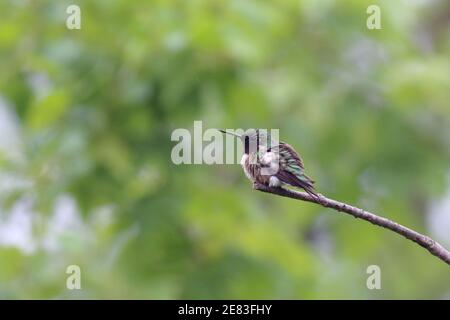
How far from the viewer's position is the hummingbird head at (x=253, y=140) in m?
3.14

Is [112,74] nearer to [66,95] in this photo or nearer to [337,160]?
[66,95]

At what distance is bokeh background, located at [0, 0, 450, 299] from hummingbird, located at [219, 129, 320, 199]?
513 cm

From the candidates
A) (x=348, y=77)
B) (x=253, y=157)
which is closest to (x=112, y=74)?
(x=348, y=77)

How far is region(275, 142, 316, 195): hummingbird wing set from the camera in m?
3.03

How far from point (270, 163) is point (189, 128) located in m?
6.15

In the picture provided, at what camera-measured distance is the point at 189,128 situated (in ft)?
30.4

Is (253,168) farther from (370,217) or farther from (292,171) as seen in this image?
(370,217)

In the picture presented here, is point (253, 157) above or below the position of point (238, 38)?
below

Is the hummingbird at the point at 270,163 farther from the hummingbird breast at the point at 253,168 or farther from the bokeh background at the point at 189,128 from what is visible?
the bokeh background at the point at 189,128

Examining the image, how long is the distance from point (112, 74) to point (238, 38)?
1.34m

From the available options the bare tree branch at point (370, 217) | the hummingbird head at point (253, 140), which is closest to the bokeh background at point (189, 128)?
the hummingbird head at point (253, 140)

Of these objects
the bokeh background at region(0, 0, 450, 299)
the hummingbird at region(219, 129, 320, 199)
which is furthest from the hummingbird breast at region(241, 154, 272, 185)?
the bokeh background at region(0, 0, 450, 299)

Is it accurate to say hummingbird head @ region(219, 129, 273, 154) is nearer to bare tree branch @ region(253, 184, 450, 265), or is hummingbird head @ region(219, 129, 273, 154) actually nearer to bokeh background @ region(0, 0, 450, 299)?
bare tree branch @ region(253, 184, 450, 265)

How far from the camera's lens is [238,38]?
846 centimetres
